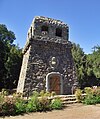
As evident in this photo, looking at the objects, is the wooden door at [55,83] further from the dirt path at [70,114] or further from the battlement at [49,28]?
the dirt path at [70,114]

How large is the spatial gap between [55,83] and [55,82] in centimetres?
9

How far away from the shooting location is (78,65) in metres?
28.4

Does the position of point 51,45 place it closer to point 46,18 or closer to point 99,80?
point 46,18

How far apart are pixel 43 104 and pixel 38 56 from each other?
5284 millimetres

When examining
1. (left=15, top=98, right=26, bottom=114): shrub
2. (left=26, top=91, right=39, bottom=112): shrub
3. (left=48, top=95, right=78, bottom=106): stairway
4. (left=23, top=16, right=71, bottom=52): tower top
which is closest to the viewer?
(left=15, top=98, right=26, bottom=114): shrub

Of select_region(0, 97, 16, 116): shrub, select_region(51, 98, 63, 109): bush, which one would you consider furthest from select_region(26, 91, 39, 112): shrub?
select_region(51, 98, 63, 109): bush

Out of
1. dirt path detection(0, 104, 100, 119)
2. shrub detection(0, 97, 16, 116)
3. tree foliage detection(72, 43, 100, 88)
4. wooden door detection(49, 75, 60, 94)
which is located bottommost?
dirt path detection(0, 104, 100, 119)

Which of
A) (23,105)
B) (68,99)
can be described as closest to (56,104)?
(68,99)

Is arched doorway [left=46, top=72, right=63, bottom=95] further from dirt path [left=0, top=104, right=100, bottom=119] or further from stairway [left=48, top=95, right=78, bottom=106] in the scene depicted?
dirt path [left=0, top=104, right=100, bottom=119]

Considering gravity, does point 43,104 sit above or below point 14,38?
below

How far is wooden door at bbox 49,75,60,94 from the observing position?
1534 centimetres

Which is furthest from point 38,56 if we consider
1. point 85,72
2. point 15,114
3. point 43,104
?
point 85,72

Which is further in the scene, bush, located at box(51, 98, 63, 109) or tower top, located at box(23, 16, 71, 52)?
tower top, located at box(23, 16, 71, 52)

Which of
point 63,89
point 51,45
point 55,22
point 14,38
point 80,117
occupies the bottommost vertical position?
point 80,117
